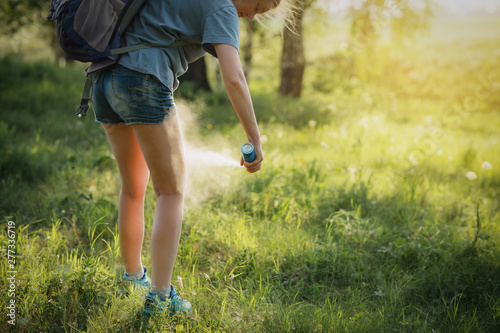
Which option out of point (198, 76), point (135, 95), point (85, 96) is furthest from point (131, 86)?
point (198, 76)

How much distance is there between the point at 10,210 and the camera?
3.33 m

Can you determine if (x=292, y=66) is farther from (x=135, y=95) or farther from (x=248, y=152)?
(x=135, y=95)

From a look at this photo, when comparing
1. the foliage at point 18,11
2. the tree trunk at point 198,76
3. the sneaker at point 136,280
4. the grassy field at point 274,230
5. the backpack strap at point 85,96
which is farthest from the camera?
the tree trunk at point 198,76

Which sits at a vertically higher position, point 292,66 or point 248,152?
point 292,66

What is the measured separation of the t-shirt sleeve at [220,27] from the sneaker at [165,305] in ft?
4.36

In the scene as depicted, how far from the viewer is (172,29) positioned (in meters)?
1.88

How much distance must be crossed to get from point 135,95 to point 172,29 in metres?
0.36

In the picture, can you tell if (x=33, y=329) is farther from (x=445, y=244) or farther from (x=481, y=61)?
(x=481, y=61)

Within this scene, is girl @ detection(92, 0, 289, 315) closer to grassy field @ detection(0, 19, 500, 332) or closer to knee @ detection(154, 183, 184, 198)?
knee @ detection(154, 183, 184, 198)

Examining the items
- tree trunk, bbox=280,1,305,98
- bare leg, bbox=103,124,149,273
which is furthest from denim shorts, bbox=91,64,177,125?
tree trunk, bbox=280,1,305,98

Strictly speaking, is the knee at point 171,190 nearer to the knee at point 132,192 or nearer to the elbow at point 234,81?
the knee at point 132,192

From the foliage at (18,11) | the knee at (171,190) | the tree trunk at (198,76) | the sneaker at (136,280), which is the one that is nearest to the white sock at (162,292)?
the sneaker at (136,280)

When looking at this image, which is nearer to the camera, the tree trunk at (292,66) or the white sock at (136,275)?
the white sock at (136,275)

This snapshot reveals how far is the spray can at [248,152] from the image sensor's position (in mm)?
1969
